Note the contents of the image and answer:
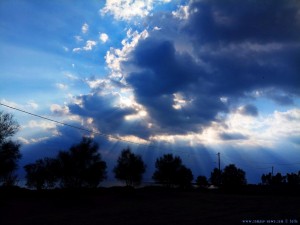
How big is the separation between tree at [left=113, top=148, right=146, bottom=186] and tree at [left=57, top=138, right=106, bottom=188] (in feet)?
23.7

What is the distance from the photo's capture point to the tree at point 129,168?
60.8m

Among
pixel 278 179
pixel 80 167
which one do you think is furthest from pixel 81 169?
pixel 278 179

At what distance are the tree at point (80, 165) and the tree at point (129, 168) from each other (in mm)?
7220

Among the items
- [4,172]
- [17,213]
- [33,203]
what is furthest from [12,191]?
[17,213]

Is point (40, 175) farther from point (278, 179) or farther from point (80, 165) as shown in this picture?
point (278, 179)

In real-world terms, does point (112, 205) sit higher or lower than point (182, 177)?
lower

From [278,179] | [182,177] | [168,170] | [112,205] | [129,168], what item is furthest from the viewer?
[278,179]

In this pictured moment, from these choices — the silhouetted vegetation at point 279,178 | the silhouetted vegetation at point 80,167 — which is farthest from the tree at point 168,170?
the silhouetted vegetation at point 279,178

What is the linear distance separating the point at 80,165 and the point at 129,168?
11.6 meters

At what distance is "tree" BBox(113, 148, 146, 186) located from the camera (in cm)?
6081

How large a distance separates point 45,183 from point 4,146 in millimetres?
28092

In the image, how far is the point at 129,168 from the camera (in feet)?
199

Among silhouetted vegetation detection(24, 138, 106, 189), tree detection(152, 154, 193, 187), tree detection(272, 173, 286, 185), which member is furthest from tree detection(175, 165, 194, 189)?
tree detection(272, 173, 286, 185)

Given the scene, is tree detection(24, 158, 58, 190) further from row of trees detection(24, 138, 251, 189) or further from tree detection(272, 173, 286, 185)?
tree detection(272, 173, 286, 185)
